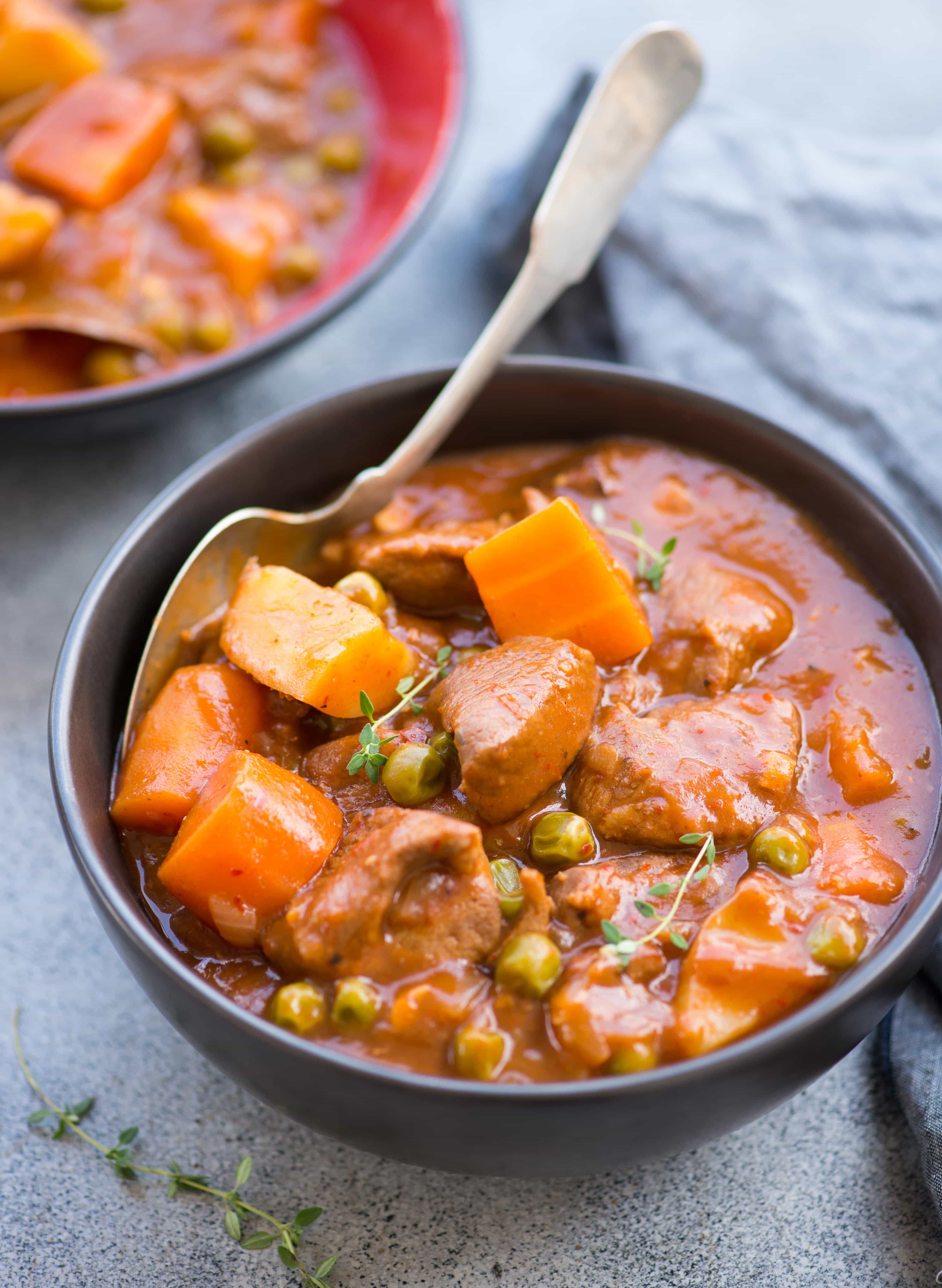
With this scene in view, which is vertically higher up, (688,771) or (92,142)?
(688,771)

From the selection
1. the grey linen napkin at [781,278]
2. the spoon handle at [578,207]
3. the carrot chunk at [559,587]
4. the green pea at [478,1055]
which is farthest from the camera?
the grey linen napkin at [781,278]

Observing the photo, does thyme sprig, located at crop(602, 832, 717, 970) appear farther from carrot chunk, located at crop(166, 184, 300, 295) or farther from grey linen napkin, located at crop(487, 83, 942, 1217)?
carrot chunk, located at crop(166, 184, 300, 295)

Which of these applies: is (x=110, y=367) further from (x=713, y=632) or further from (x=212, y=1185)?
(x=212, y=1185)

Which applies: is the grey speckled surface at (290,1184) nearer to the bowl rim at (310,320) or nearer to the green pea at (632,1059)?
the green pea at (632,1059)

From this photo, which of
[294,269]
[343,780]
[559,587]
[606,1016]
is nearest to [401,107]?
[294,269]

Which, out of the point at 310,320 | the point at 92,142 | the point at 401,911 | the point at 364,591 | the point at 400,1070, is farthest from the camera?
the point at 92,142

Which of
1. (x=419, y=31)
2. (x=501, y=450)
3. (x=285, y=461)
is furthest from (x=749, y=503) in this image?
(x=419, y=31)

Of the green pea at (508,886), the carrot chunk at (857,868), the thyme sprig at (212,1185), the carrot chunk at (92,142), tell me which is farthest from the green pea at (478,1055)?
the carrot chunk at (92,142)
